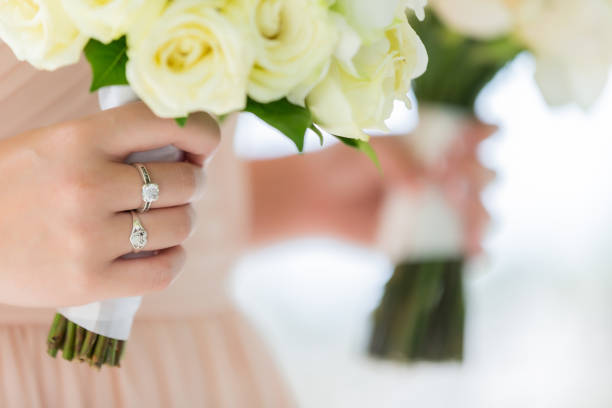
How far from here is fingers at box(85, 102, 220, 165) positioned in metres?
0.50

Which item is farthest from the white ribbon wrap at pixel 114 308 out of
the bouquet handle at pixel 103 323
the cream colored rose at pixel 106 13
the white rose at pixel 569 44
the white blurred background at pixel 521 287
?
the white blurred background at pixel 521 287

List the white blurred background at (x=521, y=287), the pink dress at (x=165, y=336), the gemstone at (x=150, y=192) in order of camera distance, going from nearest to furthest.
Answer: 1. the gemstone at (x=150, y=192)
2. the pink dress at (x=165, y=336)
3. the white blurred background at (x=521, y=287)

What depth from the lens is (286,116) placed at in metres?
0.48

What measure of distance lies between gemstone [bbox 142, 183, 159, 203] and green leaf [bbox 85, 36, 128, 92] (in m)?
0.09

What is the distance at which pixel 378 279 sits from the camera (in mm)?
1919

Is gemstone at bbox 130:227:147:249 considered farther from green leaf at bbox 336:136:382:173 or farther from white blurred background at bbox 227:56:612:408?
white blurred background at bbox 227:56:612:408

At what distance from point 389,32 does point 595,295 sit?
1725 millimetres

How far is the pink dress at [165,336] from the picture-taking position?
2.16 feet

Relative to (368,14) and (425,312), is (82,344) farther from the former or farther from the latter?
(425,312)

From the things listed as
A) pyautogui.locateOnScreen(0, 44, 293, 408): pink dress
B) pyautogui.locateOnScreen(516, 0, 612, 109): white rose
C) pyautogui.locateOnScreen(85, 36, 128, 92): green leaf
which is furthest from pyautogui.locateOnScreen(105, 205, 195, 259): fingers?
pyautogui.locateOnScreen(516, 0, 612, 109): white rose

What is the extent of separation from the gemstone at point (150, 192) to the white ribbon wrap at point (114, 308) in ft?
0.11

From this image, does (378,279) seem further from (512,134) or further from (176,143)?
(176,143)

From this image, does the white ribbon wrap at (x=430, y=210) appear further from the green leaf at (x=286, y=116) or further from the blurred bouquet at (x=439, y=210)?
the green leaf at (x=286, y=116)

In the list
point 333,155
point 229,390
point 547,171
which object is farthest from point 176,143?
point 547,171
